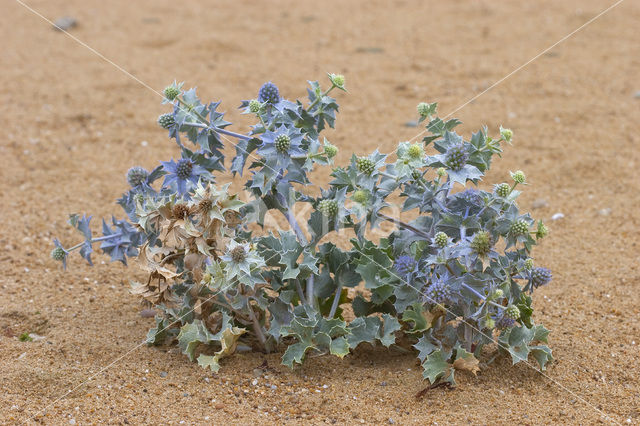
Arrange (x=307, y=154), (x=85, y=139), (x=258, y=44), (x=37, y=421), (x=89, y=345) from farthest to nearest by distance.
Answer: (x=258, y=44) → (x=85, y=139) → (x=89, y=345) → (x=307, y=154) → (x=37, y=421)

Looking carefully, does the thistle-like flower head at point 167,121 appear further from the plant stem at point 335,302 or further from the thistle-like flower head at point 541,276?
the thistle-like flower head at point 541,276

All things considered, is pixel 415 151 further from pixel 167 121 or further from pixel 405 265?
pixel 167 121

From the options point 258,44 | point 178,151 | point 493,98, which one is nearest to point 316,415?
point 178,151

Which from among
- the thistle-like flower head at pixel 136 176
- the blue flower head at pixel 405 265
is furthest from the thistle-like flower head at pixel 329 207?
the thistle-like flower head at pixel 136 176

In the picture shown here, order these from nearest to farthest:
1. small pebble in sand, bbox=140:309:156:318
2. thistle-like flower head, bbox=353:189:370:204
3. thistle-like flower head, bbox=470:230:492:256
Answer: thistle-like flower head, bbox=470:230:492:256 < thistle-like flower head, bbox=353:189:370:204 < small pebble in sand, bbox=140:309:156:318

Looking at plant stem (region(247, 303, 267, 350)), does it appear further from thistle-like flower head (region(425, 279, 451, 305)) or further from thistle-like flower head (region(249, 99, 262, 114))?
thistle-like flower head (region(249, 99, 262, 114))

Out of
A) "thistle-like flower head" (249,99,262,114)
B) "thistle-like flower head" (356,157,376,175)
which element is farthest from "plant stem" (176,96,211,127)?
"thistle-like flower head" (356,157,376,175)

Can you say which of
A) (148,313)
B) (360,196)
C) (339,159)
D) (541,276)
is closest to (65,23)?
(339,159)

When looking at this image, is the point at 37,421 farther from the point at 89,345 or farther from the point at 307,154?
the point at 307,154
